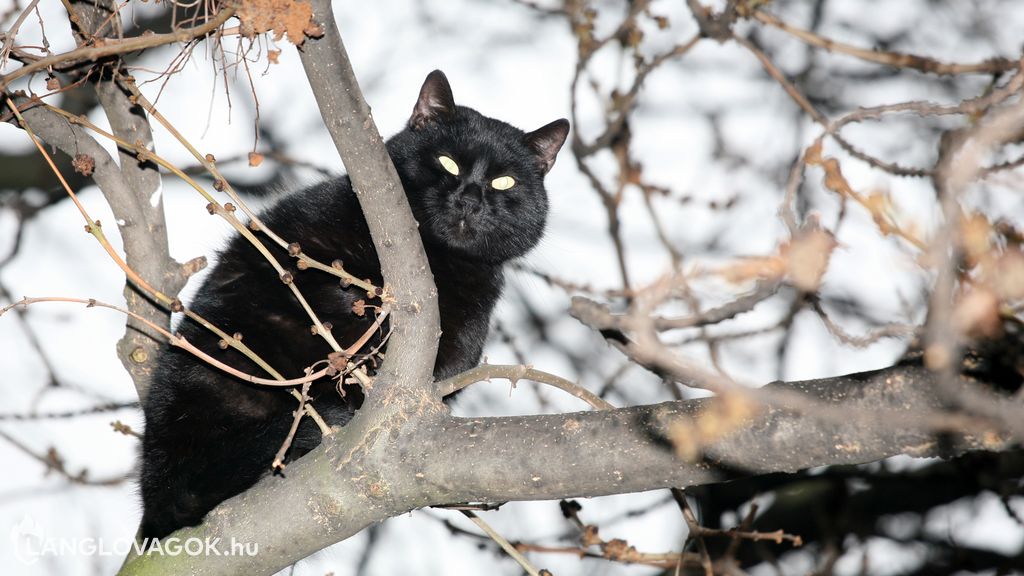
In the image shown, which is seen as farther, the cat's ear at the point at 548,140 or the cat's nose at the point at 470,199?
the cat's ear at the point at 548,140

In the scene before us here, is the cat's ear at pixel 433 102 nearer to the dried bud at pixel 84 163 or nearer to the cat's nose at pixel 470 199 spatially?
the cat's nose at pixel 470 199

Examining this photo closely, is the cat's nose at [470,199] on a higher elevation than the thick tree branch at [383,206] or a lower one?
higher

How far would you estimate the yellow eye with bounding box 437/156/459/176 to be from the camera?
2906 millimetres

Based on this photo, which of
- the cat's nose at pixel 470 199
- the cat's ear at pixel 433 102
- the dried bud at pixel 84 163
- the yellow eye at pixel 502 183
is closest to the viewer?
the dried bud at pixel 84 163

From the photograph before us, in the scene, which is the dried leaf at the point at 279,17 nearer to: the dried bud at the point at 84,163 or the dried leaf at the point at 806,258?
the dried bud at the point at 84,163

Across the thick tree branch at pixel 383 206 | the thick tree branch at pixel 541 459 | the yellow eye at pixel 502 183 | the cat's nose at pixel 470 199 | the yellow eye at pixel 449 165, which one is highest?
the yellow eye at pixel 502 183

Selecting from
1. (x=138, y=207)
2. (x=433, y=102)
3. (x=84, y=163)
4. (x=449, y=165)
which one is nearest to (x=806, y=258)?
(x=84, y=163)

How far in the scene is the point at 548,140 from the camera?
3383mm

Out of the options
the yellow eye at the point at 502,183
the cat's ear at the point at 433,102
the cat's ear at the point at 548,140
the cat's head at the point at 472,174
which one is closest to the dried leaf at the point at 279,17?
the cat's head at the point at 472,174

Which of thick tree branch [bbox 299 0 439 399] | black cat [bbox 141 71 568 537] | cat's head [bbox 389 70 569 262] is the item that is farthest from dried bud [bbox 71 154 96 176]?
cat's head [bbox 389 70 569 262]

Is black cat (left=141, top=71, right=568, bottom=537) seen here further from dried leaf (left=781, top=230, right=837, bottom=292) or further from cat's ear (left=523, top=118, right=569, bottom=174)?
dried leaf (left=781, top=230, right=837, bottom=292)

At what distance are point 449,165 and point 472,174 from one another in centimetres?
9

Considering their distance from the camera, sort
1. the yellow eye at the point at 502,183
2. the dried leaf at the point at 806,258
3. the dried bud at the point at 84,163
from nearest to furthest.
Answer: the dried leaf at the point at 806,258, the dried bud at the point at 84,163, the yellow eye at the point at 502,183

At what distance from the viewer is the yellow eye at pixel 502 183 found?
3021mm
